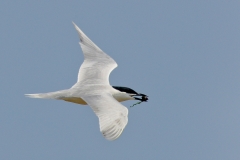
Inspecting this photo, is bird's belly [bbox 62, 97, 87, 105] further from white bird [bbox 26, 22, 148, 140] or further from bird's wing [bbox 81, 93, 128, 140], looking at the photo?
bird's wing [bbox 81, 93, 128, 140]

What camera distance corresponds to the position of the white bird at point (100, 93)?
14180 mm

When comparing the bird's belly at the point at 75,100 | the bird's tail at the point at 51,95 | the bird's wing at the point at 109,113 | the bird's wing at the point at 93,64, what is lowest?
the bird's wing at the point at 109,113

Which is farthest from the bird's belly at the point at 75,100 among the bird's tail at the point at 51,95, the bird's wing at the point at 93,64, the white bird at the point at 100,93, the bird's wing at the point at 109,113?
the bird's wing at the point at 93,64

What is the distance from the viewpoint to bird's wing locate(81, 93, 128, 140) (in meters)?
13.8

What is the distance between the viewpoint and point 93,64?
729 inches

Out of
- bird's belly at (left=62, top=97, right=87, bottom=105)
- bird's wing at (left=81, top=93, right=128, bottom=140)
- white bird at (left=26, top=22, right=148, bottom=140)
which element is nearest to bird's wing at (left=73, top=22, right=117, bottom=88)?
white bird at (left=26, top=22, right=148, bottom=140)

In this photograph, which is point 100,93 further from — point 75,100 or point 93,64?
point 93,64

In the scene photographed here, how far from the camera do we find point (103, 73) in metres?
18.1

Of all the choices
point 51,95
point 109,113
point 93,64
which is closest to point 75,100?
point 51,95

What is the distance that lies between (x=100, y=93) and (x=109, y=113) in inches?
60.6

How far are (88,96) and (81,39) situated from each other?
12.4 ft

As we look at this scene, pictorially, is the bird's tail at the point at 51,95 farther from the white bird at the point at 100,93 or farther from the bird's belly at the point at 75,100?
the bird's belly at the point at 75,100

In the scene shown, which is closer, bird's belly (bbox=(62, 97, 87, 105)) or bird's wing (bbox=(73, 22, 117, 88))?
bird's belly (bbox=(62, 97, 87, 105))

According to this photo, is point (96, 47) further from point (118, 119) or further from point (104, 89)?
point (118, 119)
